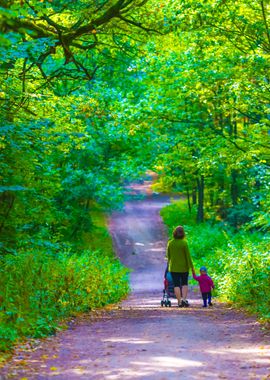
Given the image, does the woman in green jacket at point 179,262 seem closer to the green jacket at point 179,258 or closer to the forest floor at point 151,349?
the green jacket at point 179,258

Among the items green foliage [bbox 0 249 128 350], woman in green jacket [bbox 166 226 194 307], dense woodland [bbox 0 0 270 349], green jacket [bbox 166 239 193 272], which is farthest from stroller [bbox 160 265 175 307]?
green foliage [bbox 0 249 128 350]

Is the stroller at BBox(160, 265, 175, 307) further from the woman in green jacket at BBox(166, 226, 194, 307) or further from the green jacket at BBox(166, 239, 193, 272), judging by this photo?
the green jacket at BBox(166, 239, 193, 272)

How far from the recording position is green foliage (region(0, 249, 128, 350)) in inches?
342

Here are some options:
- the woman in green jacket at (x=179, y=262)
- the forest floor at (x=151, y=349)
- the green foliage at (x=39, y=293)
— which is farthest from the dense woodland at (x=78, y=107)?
the woman in green jacket at (x=179, y=262)

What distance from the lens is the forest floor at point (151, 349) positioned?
6.21m

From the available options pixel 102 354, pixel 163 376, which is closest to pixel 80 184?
pixel 102 354

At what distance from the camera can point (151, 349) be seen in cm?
738

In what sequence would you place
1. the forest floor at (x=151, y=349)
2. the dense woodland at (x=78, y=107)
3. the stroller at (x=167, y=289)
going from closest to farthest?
the forest floor at (x=151, y=349) → the dense woodland at (x=78, y=107) → the stroller at (x=167, y=289)

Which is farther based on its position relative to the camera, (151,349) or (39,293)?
(39,293)

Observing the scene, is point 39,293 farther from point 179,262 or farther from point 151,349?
point 179,262

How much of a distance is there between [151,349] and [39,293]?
3.38m

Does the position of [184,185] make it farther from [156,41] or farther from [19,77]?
[19,77]

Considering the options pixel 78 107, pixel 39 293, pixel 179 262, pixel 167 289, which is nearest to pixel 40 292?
pixel 39 293

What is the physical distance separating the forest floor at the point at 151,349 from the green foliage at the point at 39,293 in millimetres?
282
